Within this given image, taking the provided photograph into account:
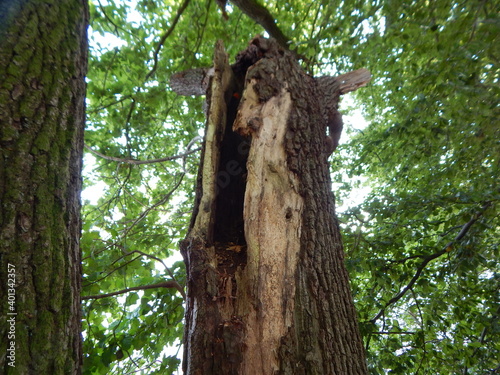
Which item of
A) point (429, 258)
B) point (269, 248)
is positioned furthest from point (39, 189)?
point (429, 258)

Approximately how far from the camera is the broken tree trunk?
130 cm

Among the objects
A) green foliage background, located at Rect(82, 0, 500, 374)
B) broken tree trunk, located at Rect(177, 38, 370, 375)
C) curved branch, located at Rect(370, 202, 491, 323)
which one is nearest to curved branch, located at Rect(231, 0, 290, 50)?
green foliage background, located at Rect(82, 0, 500, 374)

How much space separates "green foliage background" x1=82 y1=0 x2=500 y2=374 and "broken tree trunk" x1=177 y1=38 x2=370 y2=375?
76 cm

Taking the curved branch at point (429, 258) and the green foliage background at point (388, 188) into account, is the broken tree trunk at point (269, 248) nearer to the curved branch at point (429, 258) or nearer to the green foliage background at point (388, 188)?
the green foliage background at point (388, 188)

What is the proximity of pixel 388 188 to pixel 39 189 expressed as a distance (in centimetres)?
489

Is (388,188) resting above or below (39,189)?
above

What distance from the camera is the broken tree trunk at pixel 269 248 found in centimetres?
130

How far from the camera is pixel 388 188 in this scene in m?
4.91

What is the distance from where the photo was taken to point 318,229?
5.48ft

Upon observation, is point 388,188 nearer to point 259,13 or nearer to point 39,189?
point 259,13

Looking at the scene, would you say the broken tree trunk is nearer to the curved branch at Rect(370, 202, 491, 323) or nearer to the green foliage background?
the green foliage background

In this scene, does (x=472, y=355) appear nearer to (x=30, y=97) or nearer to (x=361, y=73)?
(x=361, y=73)

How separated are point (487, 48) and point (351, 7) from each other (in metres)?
1.04

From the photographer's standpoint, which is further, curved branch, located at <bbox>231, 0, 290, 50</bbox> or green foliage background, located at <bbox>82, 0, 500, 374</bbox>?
curved branch, located at <bbox>231, 0, 290, 50</bbox>
